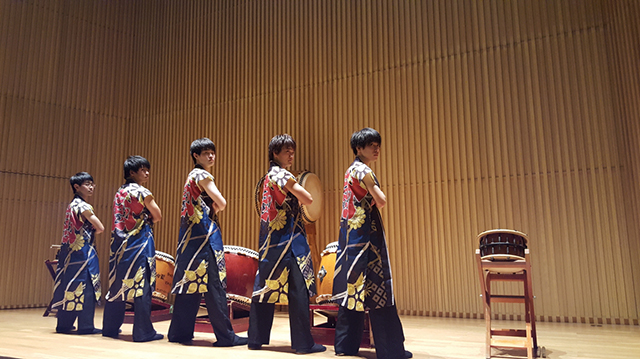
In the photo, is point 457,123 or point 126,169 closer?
point 126,169

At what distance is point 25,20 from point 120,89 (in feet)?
5.22

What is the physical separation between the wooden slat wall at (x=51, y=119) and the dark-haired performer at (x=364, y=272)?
5.54 meters

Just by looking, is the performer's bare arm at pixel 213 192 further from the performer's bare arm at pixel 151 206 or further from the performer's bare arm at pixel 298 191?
the performer's bare arm at pixel 151 206

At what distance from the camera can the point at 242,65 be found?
709 cm

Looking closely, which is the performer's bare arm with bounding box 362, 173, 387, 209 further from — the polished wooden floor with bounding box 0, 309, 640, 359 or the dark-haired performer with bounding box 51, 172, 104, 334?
the dark-haired performer with bounding box 51, 172, 104, 334

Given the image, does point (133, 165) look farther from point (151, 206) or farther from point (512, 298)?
point (512, 298)

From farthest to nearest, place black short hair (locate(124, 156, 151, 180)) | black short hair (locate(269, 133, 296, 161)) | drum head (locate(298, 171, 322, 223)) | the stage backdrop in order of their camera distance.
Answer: drum head (locate(298, 171, 322, 223)), the stage backdrop, black short hair (locate(124, 156, 151, 180)), black short hair (locate(269, 133, 296, 161))

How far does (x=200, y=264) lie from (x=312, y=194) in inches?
102

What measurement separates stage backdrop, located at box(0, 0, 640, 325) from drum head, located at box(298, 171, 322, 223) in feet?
0.74

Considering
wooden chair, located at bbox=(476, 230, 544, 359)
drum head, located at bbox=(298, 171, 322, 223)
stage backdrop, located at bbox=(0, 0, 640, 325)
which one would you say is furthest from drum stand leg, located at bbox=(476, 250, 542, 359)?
drum head, located at bbox=(298, 171, 322, 223)

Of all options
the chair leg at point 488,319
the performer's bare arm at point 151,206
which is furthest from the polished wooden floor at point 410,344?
the performer's bare arm at point 151,206

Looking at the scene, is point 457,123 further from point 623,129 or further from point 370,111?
point 623,129

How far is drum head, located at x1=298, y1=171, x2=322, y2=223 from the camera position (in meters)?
5.50

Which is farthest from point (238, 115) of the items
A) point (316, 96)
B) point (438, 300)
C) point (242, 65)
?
point (438, 300)
